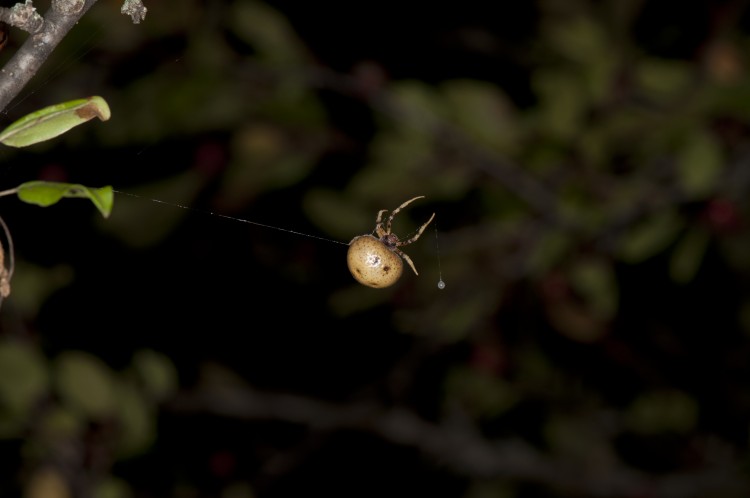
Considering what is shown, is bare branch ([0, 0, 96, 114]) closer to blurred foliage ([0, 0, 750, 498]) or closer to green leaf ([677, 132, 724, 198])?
blurred foliage ([0, 0, 750, 498])

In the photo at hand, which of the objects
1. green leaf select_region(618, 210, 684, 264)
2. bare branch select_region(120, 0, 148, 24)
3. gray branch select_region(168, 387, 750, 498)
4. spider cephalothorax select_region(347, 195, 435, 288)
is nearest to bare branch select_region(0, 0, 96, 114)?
bare branch select_region(120, 0, 148, 24)

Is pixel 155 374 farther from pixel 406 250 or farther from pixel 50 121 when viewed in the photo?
pixel 50 121

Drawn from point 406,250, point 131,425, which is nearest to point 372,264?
point 131,425

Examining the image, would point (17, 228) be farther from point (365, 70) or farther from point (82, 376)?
point (365, 70)

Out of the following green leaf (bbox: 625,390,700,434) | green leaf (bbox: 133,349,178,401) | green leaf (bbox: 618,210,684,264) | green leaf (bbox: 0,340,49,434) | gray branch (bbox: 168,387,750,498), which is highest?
green leaf (bbox: 618,210,684,264)

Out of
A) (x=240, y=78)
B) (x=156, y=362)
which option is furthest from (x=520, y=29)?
(x=156, y=362)
